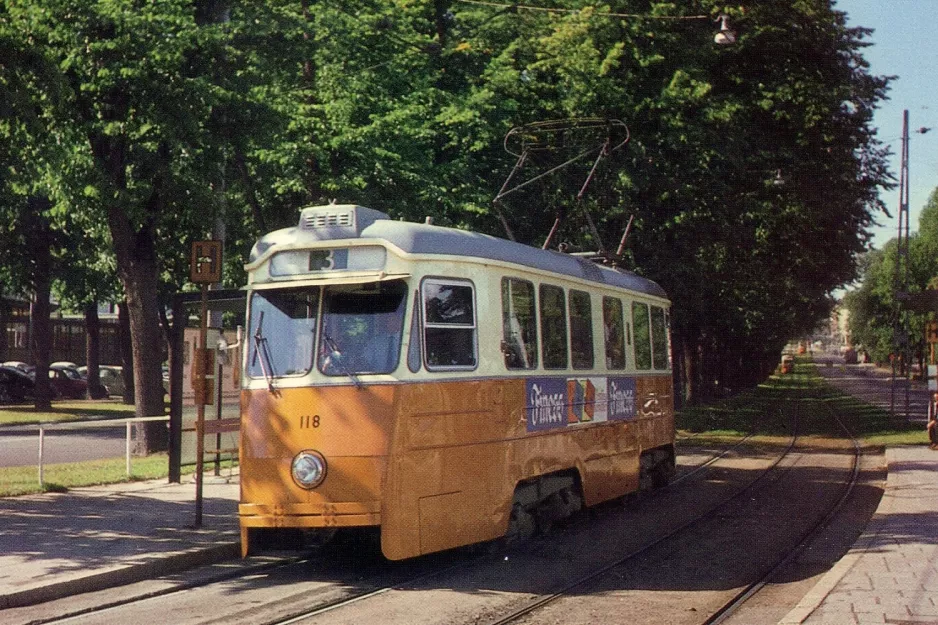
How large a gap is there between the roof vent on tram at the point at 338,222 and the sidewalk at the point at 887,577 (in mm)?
4883

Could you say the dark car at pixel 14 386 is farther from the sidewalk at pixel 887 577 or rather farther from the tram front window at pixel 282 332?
the tram front window at pixel 282 332

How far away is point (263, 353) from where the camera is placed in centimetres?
1195

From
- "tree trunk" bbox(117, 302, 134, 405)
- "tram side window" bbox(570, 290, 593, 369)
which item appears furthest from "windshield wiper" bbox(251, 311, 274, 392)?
"tree trunk" bbox(117, 302, 134, 405)

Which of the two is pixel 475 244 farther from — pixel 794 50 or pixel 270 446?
pixel 794 50

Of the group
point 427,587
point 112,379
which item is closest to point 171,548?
point 427,587

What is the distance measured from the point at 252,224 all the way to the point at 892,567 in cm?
1937

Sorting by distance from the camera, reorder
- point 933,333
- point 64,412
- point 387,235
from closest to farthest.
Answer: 1. point 387,235
2. point 933,333
3. point 64,412

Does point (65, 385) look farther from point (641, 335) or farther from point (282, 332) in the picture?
point (282, 332)

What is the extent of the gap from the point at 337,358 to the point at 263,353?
2.62 feet

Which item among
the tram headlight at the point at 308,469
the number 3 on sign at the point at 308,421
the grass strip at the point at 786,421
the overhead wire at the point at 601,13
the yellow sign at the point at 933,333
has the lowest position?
the grass strip at the point at 786,421

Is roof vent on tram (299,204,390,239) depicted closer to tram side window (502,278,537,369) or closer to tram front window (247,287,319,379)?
tram front window (247,287,319,379)

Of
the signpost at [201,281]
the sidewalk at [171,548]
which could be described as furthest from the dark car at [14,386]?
the signpost at [201,281]

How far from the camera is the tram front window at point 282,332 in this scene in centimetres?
1173

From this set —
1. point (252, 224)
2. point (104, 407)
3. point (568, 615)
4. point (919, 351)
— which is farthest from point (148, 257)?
point (919, 351)
